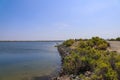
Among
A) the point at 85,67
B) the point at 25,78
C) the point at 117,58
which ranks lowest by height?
the point at 25,78

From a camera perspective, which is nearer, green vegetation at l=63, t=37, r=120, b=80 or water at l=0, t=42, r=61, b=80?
green vegetation at l=63, t=37, r=120, b=80

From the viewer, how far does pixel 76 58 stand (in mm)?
16891

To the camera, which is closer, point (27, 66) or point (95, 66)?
point (95, 66)

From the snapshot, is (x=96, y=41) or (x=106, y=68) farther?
(x=96, y=41)

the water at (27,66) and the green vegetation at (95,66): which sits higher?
the green vegetation at (95,66)

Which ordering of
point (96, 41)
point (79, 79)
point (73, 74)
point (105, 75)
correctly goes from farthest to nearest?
point (96, 41) < point (73, 74) < point (79, 79) < point (105, 75)

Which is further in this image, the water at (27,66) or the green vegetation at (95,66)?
the water at (27,66)

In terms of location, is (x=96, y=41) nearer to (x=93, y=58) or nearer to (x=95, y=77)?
(x=93, y=58)

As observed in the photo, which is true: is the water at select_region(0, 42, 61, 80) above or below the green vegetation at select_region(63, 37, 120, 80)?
below

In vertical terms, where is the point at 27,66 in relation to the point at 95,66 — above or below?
below

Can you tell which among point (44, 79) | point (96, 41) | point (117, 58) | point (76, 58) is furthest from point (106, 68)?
point (96, 41)

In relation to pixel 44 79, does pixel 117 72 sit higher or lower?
higher

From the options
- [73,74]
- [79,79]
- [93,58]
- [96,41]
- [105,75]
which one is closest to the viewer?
[105,75]

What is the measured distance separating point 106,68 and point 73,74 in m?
4.16
